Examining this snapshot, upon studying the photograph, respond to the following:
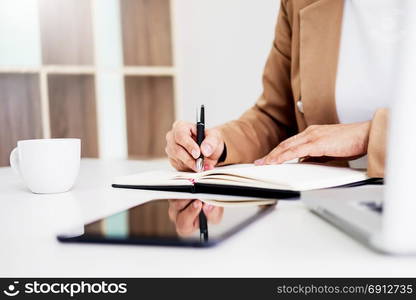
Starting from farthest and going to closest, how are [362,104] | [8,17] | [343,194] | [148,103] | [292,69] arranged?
1. [148,103]
2. [8,17]
3. [292,69]
4. [362,104]
5. [343,194]

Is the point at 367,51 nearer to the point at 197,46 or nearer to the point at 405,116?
the point at 405,116

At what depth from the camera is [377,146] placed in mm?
690

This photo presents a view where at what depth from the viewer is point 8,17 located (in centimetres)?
222

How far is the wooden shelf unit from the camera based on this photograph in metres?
2.30

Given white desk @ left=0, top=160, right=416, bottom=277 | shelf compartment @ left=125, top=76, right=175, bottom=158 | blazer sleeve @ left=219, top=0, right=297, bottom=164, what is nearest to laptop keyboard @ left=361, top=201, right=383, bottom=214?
white desk @ left=0, top=160, right=416, bottom=277

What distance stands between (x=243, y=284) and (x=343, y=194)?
22cm

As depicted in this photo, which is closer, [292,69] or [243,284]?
[243,284]

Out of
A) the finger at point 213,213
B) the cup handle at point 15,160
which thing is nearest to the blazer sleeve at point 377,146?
the finger at point 213,213

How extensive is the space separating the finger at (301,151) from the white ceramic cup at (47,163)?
1.19ft

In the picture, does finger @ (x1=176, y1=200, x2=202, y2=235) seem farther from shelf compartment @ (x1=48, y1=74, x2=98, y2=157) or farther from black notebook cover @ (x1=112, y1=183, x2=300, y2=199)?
shelf compartment @ (x1=48, y1=74, x2=98, y2=157)

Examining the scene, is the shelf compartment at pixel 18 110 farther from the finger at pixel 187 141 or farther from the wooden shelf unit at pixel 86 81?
the finger at pixel 187 141

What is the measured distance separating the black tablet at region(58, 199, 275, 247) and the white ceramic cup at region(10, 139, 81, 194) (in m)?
0.24

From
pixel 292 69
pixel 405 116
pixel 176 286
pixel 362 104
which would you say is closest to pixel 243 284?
pixel 176 286

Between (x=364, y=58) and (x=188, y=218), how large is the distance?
0.74 meters
